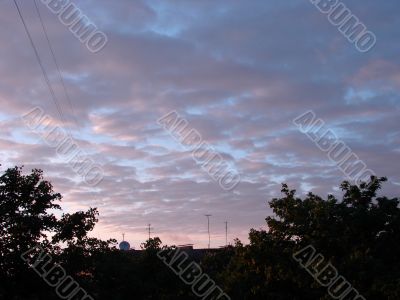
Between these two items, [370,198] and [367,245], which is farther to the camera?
[370,198]

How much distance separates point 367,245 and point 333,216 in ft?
4.75

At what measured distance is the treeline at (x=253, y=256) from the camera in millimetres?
17531

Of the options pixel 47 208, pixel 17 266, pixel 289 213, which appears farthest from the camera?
pixel 289 213

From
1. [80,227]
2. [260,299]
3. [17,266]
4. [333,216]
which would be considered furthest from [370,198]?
[17,266]

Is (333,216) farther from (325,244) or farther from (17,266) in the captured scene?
(17,266)

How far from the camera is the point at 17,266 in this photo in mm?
17531

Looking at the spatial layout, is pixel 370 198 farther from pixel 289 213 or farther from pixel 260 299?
pixel 260 299

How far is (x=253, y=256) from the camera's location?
65.0 feet

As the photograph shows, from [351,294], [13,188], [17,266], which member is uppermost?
[13,188]

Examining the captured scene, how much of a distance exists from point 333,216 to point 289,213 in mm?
1597

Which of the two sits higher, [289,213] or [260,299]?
[289,213]

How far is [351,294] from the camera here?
57.7 ft

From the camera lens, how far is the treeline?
17531mm

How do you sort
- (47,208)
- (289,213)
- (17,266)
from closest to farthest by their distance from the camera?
(17,266) → (47,208) → (289,213)
